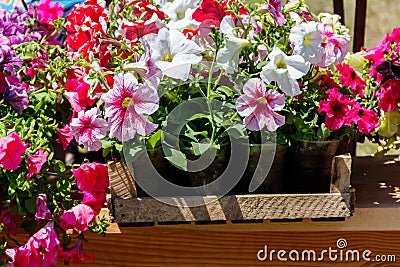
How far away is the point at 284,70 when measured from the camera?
1.17 metres

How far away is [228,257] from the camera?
1.34 meters

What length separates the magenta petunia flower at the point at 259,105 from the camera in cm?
117

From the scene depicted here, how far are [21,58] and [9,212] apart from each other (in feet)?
0.97

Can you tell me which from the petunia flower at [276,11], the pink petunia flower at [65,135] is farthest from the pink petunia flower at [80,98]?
the petunia flower at [276,11]

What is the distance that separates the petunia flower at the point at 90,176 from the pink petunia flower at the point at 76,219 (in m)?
0.05

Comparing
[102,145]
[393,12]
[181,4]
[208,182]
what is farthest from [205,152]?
[393,12]

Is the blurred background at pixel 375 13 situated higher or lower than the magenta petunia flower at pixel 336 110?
lower

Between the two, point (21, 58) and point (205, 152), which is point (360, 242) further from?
point (21, 58)

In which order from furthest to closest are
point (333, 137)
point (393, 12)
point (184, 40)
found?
point (393, 12), point (333, 137), point (184, 40)

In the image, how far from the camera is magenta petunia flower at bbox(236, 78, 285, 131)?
1169mm

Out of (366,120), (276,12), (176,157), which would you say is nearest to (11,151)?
(176,157)

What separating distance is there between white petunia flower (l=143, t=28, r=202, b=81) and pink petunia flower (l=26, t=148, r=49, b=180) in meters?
0.25

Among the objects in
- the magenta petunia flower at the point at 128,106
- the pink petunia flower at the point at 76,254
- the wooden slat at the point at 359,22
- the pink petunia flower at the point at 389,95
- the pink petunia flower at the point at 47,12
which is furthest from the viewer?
the wooden slat at the point at 359,22

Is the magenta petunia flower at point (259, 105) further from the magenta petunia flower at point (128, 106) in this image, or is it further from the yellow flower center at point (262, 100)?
the magenta petunia flower at point (128, 106)
